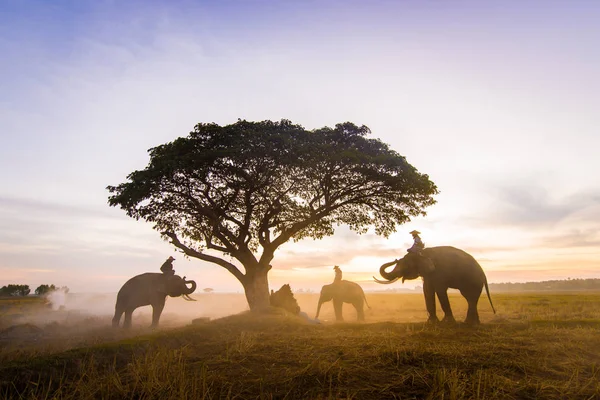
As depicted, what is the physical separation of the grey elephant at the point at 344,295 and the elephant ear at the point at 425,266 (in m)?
12.0

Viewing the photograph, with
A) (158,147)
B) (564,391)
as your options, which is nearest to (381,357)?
(564,391)

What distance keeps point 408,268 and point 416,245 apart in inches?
40.9

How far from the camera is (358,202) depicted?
68.7ft

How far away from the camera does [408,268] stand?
15.2 m

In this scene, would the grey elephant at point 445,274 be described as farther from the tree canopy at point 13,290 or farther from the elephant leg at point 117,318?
the tree canopy at point 13,290

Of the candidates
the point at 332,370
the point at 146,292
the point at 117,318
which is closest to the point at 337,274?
the point at 146,292

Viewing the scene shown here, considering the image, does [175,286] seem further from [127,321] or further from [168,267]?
[127,321]

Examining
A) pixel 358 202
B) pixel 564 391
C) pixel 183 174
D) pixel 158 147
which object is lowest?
pixel 564 391

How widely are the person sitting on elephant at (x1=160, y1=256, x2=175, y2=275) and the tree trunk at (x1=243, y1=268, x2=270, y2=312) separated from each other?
18.6 feet

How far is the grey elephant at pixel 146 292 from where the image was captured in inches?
829

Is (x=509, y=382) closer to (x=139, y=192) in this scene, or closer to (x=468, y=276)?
(x=468, y=276)

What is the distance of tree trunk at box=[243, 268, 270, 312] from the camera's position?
1903 centimetres

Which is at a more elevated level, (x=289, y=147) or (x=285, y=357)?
(x=289, y=147)

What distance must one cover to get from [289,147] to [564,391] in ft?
48.1
